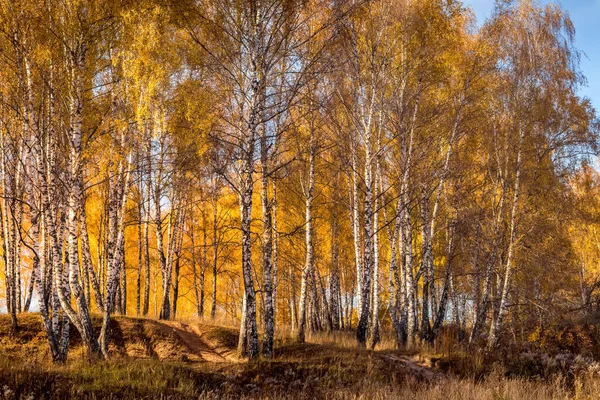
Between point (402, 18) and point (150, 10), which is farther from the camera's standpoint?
point (402, 18)

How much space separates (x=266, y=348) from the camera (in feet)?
33.9

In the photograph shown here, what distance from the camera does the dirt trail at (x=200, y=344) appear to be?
11847 mm

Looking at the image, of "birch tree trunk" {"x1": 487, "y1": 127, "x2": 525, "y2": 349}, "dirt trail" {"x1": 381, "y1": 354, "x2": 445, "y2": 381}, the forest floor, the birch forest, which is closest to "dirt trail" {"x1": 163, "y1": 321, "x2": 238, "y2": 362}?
the forest floor

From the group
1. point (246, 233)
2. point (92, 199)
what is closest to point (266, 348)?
point (246, 233)

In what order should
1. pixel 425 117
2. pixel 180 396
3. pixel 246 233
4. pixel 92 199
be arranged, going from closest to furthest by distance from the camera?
pixel 180 396 < pixel 246 233 < pixel 425 117 < pixel 92 199

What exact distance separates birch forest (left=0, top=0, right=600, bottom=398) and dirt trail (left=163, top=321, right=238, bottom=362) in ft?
2.19

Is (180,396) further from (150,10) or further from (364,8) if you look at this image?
(364,8)

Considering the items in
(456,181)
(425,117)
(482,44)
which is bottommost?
(456,181)

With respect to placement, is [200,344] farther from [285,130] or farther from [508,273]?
[508,273]

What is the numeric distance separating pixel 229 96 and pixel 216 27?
232cm

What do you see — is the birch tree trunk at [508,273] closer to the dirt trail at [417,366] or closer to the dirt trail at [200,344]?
the dirt trail at [417,366]

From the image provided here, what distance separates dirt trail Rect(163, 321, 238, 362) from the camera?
1185cm

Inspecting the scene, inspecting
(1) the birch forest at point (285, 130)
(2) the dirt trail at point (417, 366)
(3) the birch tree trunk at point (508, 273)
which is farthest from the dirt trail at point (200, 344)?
(3) the birch tree trunk at point (508, 273)

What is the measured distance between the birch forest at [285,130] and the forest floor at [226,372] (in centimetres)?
48
